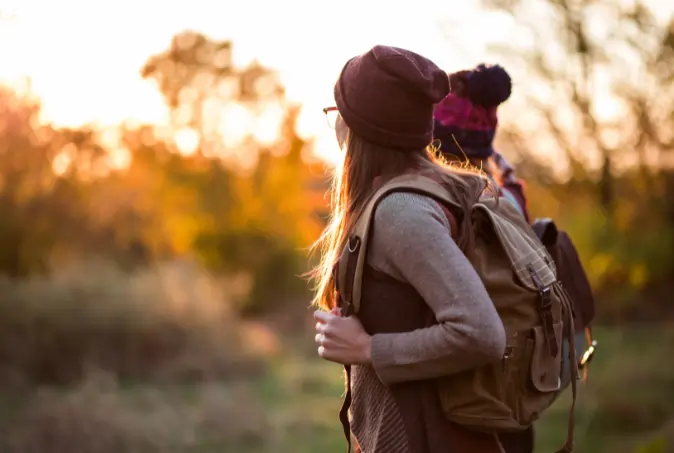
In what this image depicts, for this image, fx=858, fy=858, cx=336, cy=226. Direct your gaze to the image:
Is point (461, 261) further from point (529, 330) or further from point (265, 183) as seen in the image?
point (265, 183)

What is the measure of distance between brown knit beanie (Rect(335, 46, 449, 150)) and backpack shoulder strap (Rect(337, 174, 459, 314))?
11 cm

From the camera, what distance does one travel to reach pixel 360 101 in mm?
1731

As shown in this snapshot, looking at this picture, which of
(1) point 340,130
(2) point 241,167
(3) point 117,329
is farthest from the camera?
(2) point 241,167

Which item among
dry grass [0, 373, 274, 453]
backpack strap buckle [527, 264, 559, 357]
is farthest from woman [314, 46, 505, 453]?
dry grass [0, 373, 274, 453]

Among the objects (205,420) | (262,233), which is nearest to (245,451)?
(205,420)

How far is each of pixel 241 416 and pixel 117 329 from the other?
254 centimetres

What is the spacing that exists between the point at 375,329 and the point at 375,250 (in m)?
0.17

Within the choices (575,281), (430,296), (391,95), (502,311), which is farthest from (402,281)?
(575,281)

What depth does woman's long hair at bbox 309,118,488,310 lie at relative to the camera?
1.73m

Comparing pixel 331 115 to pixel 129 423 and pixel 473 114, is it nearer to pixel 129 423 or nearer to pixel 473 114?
pixel 473 114

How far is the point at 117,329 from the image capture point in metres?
9.61

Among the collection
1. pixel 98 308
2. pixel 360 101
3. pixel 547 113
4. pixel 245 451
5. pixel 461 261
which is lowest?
pixel 245 451

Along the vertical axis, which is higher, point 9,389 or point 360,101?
point 360,101

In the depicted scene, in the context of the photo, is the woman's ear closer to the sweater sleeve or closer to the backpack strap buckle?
the sweater sleeve
